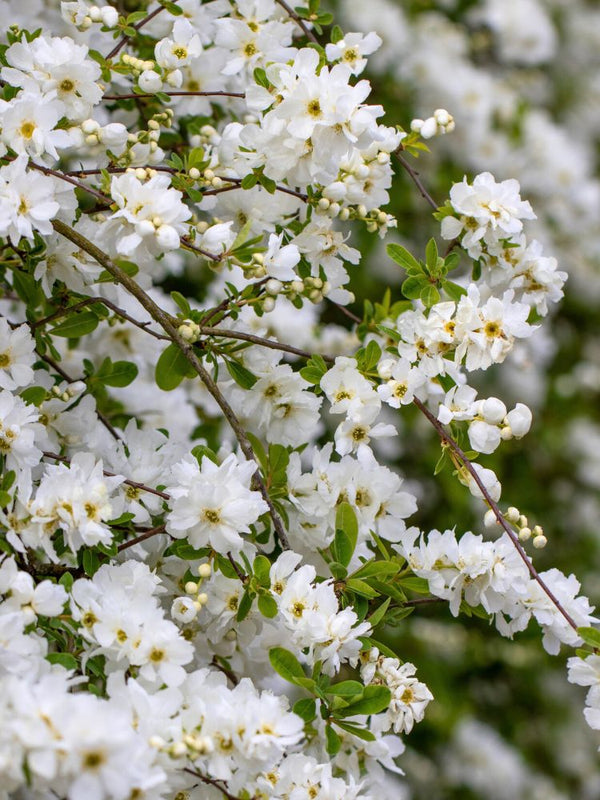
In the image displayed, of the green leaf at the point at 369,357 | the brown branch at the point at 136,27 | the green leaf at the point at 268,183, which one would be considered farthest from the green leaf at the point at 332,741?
the brown branch at the point at 136,27

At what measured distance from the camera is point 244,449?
51.1 inches

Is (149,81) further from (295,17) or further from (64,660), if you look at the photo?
(64,660)

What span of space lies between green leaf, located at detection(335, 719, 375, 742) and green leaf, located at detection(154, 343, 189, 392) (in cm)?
50

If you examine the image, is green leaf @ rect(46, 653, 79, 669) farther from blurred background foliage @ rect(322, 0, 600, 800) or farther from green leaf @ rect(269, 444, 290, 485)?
blurred background foliage @ rect(322, 0, 600, 800)

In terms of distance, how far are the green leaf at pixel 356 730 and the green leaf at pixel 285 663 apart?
0.07m

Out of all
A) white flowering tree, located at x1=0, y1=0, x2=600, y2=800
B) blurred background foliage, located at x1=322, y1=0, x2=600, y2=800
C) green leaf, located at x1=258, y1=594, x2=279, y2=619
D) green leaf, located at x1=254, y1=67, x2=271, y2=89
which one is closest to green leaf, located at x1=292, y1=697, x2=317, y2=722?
white flowering tree, located at x1=0, y1=0, x2=600, y2=800

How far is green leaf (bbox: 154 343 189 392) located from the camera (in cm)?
140

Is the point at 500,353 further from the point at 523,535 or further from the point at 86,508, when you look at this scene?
the point at 86,508

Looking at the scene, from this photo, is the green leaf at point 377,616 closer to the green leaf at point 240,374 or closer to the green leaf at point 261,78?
the green leaf at point 240,374

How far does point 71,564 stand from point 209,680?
8.5 inches

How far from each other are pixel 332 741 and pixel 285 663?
0.34ft

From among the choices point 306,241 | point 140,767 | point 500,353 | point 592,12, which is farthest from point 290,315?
point 592,12

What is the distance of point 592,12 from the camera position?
4551 mm

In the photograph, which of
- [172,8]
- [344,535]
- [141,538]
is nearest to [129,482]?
[141,538]
